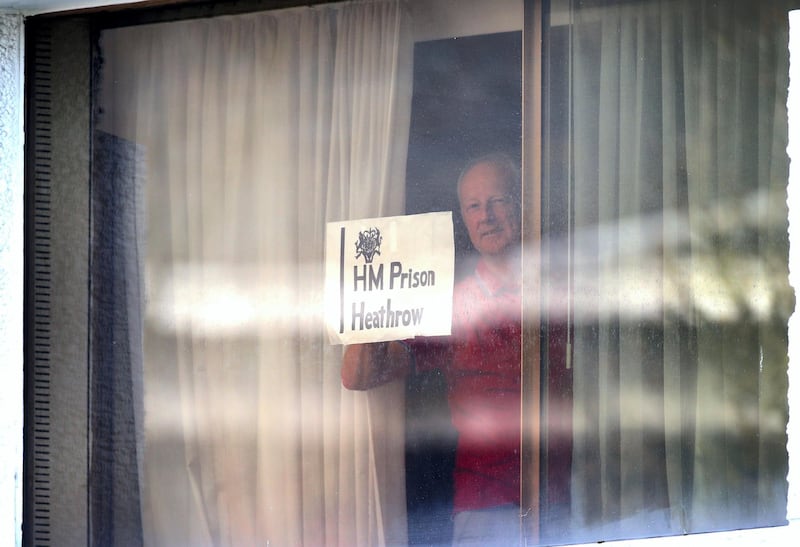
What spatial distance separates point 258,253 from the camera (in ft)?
10.5

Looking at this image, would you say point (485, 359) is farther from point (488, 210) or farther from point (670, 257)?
point (670, 257)

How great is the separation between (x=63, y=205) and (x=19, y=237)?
8.0 inches

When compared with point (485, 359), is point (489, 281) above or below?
above

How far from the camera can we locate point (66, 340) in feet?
10.5

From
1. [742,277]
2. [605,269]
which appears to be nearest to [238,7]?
[605,269]

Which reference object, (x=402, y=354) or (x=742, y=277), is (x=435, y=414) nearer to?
(x=402, y=354)

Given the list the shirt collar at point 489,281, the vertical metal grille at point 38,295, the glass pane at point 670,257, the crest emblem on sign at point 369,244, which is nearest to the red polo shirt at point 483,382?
the shirt collar at point 489,281

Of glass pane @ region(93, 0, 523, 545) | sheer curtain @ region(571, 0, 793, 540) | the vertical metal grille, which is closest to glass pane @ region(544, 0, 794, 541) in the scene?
sheer curtain @ region(571, 0, 793, 540)

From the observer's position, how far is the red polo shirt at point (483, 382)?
10.2 feet

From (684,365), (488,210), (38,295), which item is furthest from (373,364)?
(38,295)

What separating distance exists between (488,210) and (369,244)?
47cm

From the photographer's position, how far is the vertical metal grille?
3.18 meters

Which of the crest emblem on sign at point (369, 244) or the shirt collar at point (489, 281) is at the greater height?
the crest emblem on sign at point (369, 244)

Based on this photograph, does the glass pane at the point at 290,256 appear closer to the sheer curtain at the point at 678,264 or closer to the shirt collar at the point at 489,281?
the shirt collar at the point at 489,281
